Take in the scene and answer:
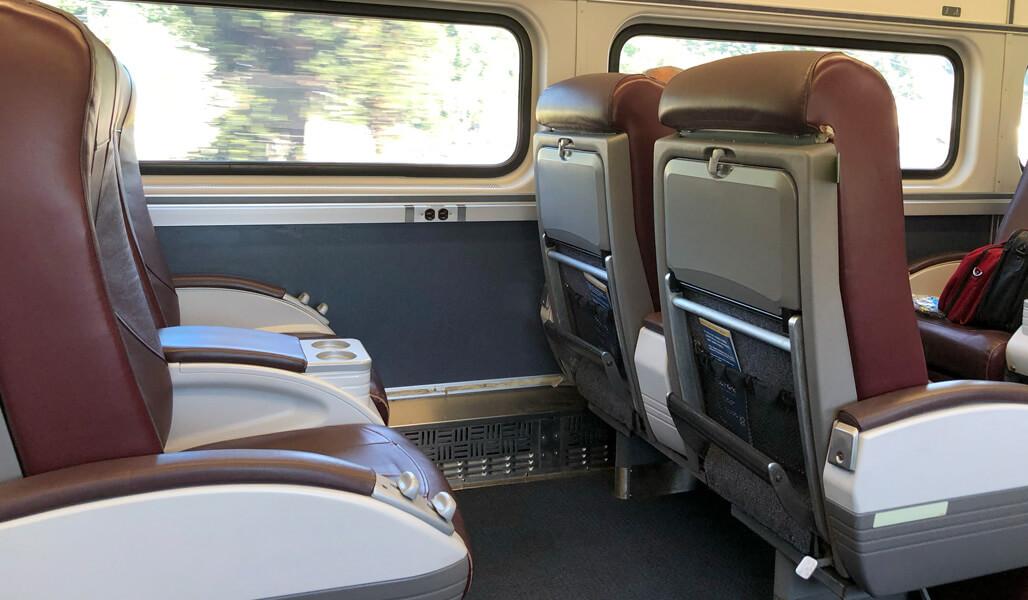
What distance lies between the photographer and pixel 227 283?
3.01 meters

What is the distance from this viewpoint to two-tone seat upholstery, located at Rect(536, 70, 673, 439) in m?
2.51

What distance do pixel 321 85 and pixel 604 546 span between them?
6.43 feet

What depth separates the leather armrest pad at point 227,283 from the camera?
2.98 meters

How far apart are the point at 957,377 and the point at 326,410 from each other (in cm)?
203

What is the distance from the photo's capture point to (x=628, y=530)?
2.95 m

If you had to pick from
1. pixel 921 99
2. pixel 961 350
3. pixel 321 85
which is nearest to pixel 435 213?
pixel 321 85

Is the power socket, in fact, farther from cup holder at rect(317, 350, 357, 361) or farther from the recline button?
the recline button

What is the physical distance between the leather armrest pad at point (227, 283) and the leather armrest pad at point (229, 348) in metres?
0.55

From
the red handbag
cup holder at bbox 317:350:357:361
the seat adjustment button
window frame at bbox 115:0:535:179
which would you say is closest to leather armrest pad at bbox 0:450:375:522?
the seat adjustment button

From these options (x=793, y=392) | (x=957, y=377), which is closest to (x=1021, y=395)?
(x=793, y=392)

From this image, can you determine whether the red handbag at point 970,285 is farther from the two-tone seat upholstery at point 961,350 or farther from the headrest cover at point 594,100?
the headrest cover at point 594,100

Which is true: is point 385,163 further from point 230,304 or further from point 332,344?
point 332,344

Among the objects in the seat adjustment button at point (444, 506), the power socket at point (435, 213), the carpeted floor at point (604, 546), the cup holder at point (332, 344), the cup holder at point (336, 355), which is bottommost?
the carpeted floor at point (604, 546)

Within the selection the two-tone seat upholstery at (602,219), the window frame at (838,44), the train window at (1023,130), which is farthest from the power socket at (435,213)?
the train window at (1023,130)
